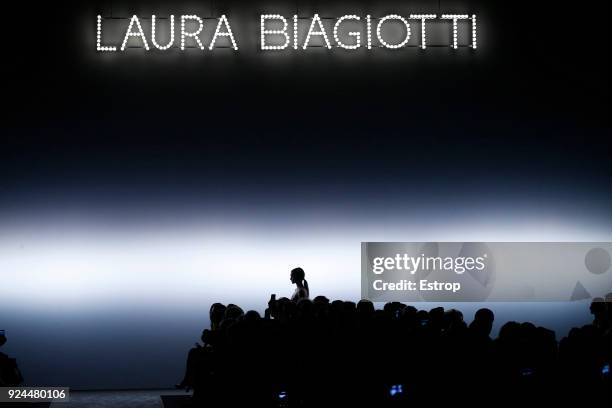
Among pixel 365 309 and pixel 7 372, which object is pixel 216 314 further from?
pixel 7 372

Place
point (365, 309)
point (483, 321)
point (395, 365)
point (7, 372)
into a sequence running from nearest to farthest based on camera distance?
point (395, 365), point (483, 321), point (365, 309), point (7, 372)

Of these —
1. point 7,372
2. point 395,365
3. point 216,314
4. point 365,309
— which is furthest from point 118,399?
point 395,365

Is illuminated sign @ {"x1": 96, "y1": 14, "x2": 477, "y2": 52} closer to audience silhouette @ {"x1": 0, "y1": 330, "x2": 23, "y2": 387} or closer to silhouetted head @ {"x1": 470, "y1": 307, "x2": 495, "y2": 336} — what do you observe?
audience silhouette @ {"x1": 0, "y1": 330, "x2": 23, "y2": 387}

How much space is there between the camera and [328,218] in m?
7.04

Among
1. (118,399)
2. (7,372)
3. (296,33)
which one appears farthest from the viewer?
(296,33)

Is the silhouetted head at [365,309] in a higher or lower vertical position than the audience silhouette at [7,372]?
higher

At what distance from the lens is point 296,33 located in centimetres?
716

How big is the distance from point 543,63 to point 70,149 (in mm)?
5082

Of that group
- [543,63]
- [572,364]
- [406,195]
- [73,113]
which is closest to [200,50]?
[73,113]

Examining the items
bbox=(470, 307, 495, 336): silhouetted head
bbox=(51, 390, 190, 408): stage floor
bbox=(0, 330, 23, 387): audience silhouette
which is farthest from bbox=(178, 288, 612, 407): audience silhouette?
bbox=(51, 390, 190, 408): stage floor

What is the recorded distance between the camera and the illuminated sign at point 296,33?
23.4 ft

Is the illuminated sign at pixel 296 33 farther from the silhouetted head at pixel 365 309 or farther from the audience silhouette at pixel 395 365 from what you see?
the audience silhouette at pixel 395 365

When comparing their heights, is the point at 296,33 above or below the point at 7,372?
above

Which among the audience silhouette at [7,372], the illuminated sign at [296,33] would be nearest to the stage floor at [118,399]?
the audience silhouette at [7,372]
